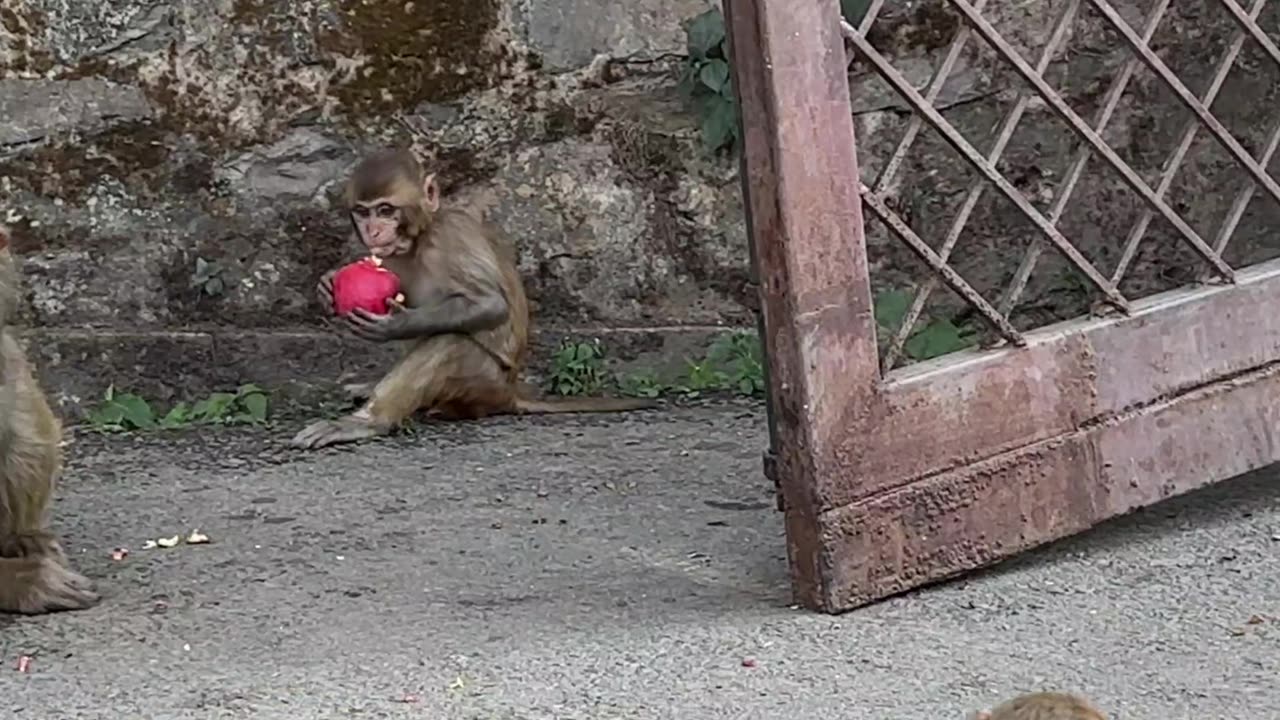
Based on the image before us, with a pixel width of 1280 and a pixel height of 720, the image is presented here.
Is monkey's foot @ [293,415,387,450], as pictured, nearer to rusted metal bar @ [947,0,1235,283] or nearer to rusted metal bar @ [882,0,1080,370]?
rusted metal bar @ [882,0,1080,370]

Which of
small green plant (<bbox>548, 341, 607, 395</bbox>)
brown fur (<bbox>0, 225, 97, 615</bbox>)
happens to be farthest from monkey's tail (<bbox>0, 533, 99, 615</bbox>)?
small green plant (<bbox>548, 341, 607, 395</bbox>)

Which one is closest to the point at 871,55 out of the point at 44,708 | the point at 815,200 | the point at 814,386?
the point at 815,200

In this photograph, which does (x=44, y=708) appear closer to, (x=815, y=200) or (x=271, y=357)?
(x=815, y=200)

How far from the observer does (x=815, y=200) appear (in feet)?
11.0

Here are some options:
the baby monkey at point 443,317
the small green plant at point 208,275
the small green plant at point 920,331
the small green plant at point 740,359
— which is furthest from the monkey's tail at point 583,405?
the small green plant at point 208,275

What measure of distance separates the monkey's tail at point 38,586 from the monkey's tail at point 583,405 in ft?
5.50

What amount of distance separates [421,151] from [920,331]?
4.53 feet

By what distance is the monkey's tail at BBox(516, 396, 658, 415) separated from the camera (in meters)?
5.18

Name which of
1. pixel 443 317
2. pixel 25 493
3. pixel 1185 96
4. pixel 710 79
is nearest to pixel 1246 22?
pixel 1185 96

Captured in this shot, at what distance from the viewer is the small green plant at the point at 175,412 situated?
521 cm

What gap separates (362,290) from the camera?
16.8 ft

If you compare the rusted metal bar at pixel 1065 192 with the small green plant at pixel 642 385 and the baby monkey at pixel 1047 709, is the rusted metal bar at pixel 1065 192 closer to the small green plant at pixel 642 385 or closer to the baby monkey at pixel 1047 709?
the baby monkey at pixel 1047 709

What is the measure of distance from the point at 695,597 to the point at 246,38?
7.55 ft

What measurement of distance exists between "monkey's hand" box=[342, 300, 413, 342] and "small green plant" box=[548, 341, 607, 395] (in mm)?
431
